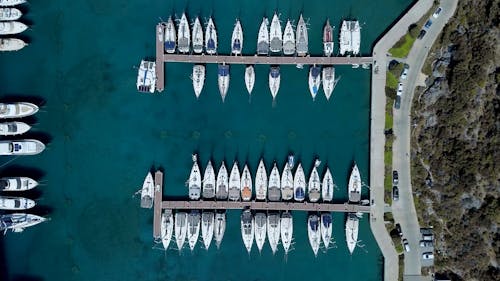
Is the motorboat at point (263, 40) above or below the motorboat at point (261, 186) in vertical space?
above

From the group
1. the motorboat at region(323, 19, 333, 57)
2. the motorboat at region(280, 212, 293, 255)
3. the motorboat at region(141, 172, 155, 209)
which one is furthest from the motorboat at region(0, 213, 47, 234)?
the motorboat at region(323, 19, 333, 57)

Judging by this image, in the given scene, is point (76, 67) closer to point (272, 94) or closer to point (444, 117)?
point (272, 94)

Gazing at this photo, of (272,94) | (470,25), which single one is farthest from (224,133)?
(470,25)

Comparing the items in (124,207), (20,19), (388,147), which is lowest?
(124,207)

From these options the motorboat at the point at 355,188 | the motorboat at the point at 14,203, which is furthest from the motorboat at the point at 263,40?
the motorboat at the point at 14,203

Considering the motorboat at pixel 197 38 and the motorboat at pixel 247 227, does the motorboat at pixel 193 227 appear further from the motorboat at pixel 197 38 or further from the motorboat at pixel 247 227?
the motorboat at pixel 197 38

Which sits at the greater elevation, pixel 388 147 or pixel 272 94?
pixel 272 94

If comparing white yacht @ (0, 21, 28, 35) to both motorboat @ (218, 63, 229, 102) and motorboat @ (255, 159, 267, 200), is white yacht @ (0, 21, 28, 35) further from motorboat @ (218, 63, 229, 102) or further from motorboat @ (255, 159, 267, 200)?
motorboat @ (255, 159, 267, 200)

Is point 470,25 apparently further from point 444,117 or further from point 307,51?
point 307,51
